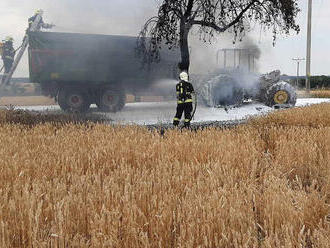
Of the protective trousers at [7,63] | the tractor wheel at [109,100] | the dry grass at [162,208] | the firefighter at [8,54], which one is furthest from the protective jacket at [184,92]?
the protective trousers at [7,63]

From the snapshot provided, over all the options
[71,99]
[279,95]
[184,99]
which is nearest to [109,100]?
[71,99]

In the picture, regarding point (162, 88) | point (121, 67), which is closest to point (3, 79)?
point (121, 67)

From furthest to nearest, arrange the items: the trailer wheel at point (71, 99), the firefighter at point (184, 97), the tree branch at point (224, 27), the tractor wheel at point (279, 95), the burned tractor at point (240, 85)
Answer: the tractor wheel at point (279, 95)
the burned tractor at point (240, 85)
the trailer wheel at point (71, 99)
the tree branch at point (224, 27)
the firefighter at point (184, 97)

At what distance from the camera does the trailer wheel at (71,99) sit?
1814 cm

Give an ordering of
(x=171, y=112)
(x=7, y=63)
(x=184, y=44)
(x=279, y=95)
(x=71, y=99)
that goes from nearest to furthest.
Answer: (x=184, y=44)
(x=71, y=99)
(x=171, y=112)
(x=7, y=63)
(x=279, y=95)

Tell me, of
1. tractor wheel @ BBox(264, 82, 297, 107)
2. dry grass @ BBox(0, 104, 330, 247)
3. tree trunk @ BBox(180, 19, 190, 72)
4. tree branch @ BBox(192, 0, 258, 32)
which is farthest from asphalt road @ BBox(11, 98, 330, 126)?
dry grass @ BBox(0, 104, 330, 247)

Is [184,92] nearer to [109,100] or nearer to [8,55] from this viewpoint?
[109,100]

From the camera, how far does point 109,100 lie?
18891 mm

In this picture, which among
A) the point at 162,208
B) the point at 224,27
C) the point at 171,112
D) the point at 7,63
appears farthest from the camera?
the point at 7,63

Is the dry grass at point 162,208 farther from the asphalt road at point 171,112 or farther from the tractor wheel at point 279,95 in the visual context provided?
the tractor wheel at point 279,95

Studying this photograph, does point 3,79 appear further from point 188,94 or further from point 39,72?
point 188,94

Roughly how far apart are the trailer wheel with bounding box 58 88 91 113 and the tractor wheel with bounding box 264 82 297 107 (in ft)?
28.6

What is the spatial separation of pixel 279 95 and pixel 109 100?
8137 millimetres

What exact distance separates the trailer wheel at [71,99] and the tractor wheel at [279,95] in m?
8.71
